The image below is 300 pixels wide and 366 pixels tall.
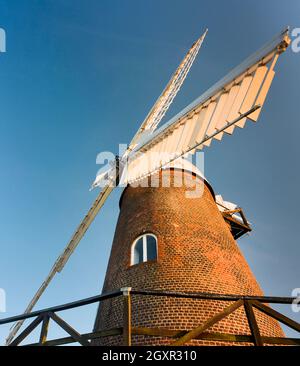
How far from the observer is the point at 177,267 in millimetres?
7973

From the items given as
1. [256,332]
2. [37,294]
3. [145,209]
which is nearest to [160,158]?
[145,209]

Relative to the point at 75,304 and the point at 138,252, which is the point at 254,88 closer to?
the point at 138,252

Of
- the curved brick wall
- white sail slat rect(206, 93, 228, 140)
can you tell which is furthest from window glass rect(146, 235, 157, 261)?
white sail slat rect(206, 93, 228, 140)

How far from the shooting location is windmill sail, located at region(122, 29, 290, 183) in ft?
21.3

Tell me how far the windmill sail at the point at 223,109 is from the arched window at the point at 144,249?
7.64 feet

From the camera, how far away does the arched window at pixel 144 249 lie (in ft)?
28.6

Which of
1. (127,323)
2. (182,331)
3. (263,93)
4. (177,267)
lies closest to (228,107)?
(263,93)

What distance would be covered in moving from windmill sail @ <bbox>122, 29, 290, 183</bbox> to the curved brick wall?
5.16 feet

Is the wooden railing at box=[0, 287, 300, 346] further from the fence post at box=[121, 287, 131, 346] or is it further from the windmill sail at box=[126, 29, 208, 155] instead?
the windmill sail at box=[126, 29, 208, 155]

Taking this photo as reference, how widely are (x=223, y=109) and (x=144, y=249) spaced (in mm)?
4484

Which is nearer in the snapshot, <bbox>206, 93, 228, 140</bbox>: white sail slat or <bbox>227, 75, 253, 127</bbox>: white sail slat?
<bbox>227, 75, 253, 127</bbox>: white sail slat

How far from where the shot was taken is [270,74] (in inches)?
256
